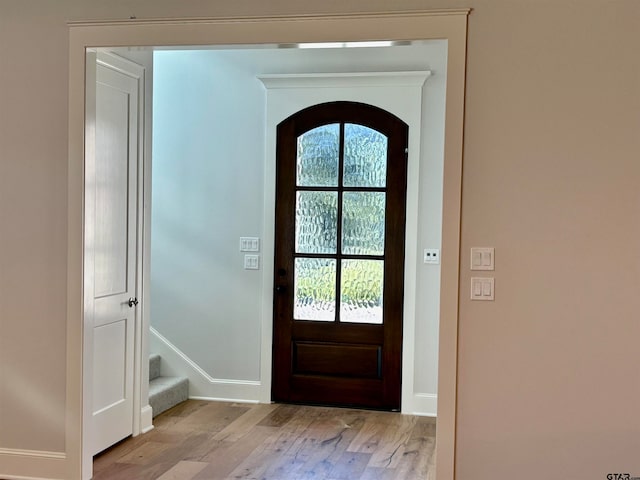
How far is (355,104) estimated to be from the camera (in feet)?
15.8

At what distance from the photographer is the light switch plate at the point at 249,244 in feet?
16.4

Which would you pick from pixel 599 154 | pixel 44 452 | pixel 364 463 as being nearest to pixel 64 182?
pixel 44 452

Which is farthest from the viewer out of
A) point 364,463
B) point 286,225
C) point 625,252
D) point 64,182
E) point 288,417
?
point 286,225

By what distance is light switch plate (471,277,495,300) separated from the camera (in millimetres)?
2963

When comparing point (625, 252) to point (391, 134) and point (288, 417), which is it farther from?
A: point (288, 417)

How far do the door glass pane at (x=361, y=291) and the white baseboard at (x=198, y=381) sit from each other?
0.88 meters

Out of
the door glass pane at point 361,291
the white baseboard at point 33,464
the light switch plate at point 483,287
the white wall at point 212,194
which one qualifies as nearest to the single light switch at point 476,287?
the light switch plate at point 483,287

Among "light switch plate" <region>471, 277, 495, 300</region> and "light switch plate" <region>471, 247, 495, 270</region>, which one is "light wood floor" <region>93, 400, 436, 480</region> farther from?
"light switch plate" <region>471, 247, 495, 270</region>

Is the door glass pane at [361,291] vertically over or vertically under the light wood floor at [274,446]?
over

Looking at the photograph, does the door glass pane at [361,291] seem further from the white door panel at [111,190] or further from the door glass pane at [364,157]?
the white door panel at [111,190]

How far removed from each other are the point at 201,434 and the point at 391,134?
2354mm

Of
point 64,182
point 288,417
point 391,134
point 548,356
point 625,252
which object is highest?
point 391,134

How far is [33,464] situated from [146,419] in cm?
94

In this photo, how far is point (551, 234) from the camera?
2.93 metres
